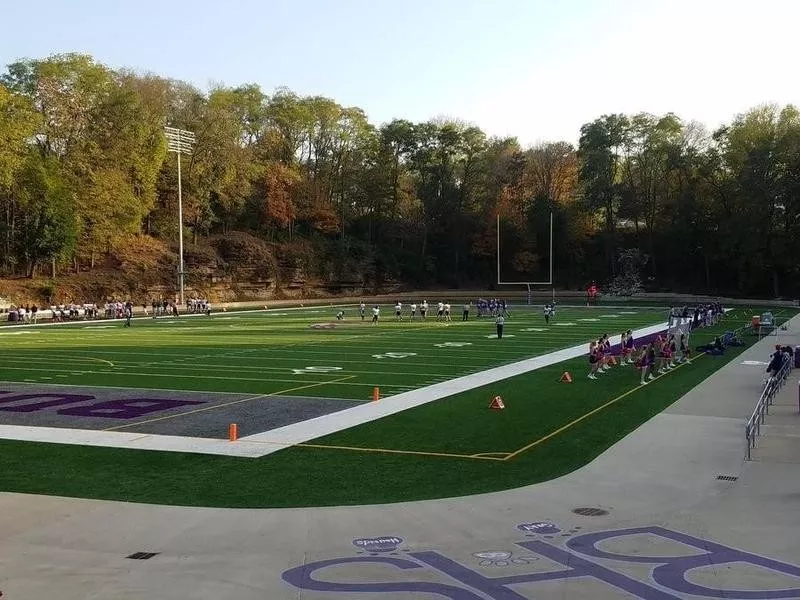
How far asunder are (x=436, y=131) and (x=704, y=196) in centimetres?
2823

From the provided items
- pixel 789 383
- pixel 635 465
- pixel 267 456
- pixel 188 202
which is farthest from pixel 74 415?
pixel 188 202

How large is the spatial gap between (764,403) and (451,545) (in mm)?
9696

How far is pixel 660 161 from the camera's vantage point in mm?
82375

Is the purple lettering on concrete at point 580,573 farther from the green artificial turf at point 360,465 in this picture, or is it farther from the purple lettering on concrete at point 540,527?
the green artificial turf at point 360,465

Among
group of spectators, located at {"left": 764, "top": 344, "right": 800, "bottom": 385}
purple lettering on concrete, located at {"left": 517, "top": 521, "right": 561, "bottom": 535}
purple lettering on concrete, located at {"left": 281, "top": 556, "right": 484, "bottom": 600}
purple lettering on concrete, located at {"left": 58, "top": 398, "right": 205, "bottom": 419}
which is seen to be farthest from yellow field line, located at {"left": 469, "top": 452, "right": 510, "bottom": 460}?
group of spectators, located at {"left": 764, "top": 344, "right": 800, "bottom": 385}

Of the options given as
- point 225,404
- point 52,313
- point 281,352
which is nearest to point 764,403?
point 225,404

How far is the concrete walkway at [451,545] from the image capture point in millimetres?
6645

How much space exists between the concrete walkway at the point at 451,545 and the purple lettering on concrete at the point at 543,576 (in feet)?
0.06

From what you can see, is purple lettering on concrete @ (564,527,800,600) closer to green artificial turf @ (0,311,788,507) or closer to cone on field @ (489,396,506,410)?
green artificial turf @ (0,311,788,507)

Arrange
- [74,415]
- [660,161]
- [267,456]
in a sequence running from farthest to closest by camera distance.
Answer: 1. [660,161]
2. [74,415]
3. [267,456]

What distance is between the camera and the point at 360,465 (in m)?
11.3

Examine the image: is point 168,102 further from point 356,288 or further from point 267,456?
point 267,456

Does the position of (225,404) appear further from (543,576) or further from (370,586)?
(543,576)

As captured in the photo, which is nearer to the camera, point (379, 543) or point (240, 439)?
point (379, 543)
